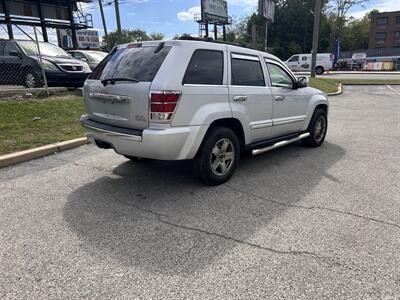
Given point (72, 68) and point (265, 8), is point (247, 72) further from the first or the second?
point (265, 8)

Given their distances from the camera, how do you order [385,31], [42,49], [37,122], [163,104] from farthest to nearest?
1. [385,31]
2. [42,49]
3. [37,122]
4. [163,104]

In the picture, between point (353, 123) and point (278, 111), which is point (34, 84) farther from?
point (353, 123)

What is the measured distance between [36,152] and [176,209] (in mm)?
3269

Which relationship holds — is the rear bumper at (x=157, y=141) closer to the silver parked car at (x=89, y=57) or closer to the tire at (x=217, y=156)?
the tire at (x=217, y=156)

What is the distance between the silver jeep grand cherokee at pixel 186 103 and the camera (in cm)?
373

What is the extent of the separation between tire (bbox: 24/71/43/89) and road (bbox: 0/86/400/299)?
5294 millimetres

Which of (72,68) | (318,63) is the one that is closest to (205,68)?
(72,68)

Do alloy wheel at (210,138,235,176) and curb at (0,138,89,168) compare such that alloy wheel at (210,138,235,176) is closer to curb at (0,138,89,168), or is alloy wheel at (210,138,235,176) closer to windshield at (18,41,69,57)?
curb at (0,138,89,168)

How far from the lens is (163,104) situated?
364cm

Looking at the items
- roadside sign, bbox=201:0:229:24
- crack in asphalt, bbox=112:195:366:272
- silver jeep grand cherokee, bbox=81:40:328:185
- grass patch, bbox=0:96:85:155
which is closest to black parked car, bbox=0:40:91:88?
grass patch, bbox=0:96:85:155

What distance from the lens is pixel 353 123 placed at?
8.93 m

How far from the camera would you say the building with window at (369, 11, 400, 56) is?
78938 mm

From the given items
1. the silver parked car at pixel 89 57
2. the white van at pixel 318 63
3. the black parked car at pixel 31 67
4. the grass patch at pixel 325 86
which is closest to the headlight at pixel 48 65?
the black parked car at pixel 31 67

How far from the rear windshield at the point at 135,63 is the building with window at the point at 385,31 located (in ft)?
293
